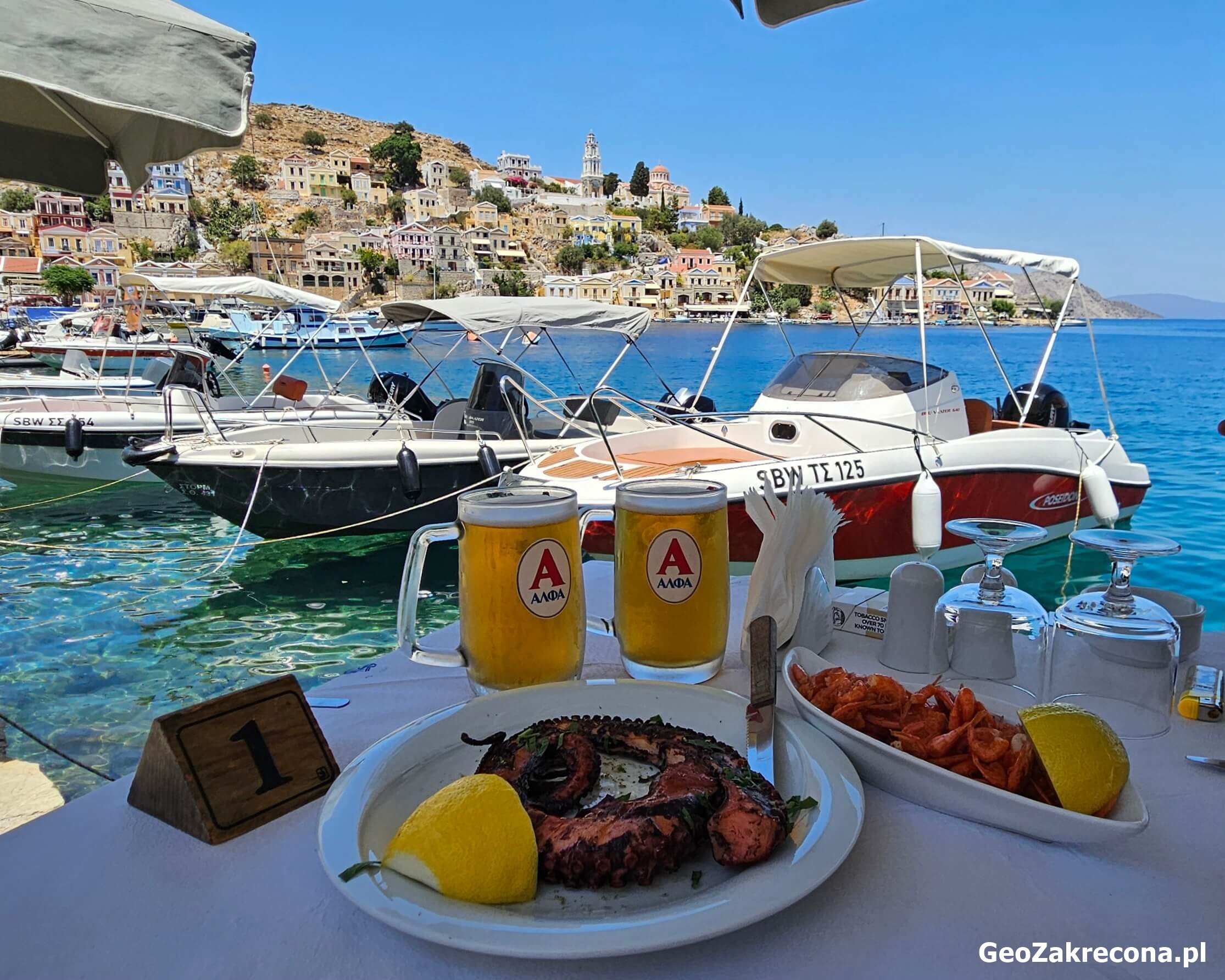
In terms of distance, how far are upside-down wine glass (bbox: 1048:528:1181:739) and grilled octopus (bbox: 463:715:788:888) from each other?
0.54 metres

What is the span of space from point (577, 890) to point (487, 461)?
6.50m

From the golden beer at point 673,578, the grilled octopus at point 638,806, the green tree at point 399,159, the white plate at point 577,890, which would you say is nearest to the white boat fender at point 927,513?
the golden beer at point 673,578

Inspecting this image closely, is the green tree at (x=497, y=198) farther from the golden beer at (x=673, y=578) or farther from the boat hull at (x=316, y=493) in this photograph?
the golden beer at (x=673, y=578)

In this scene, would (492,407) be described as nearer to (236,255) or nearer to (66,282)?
(66,282)

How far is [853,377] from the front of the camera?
6547mm

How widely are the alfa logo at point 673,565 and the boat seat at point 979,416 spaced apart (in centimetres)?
745

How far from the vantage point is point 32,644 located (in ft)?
17.2

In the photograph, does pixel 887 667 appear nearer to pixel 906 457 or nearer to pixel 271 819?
pixel 271 819

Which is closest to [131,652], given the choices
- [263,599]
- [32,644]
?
[32,644]

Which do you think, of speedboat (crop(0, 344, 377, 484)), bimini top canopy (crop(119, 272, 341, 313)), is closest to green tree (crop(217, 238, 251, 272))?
bimini top canopy (crop(119, 272, 341, 313))

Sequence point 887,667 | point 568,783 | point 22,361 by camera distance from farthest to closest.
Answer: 1. point 22,361
2. point 887,667
3. point 568,783

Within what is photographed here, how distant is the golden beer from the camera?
1.06 meters

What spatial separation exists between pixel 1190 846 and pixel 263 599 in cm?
670

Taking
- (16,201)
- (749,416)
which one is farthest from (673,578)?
(16,201)
